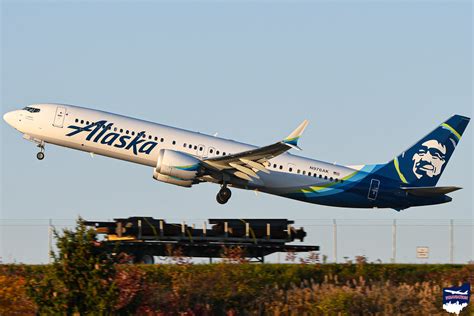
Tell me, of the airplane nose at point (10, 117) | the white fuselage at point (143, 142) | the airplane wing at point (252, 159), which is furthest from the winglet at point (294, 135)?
→ the airplane nose at point (10, 117)

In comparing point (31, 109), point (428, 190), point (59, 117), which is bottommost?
point (428, 190)

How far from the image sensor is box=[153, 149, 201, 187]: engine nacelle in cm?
4178

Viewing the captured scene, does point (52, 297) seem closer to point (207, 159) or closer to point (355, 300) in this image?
point (355, 300)

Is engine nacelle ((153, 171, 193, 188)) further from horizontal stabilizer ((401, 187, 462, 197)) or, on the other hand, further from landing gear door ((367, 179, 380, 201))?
horizontal stabilizer ((401, 187, 462, 197))

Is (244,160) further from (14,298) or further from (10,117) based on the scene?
(14,298)

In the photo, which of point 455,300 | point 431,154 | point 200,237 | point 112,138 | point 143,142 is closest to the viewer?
point 455,300

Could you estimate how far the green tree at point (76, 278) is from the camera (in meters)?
19.8

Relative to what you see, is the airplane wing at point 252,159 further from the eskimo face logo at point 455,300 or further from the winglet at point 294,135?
the eskimo face logo at point 455,300

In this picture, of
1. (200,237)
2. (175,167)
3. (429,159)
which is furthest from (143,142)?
(429,159)

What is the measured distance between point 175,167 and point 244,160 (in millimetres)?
3557

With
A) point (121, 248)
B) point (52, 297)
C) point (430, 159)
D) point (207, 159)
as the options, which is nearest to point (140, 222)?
point (121, 248)

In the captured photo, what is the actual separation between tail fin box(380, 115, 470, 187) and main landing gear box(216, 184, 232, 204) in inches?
353

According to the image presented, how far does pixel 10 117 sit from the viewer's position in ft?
149

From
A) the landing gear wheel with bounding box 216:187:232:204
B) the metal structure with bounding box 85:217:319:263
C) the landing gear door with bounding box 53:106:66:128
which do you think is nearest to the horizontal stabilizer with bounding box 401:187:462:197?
the landing gear wheel with bounding box 216:187:232:204
